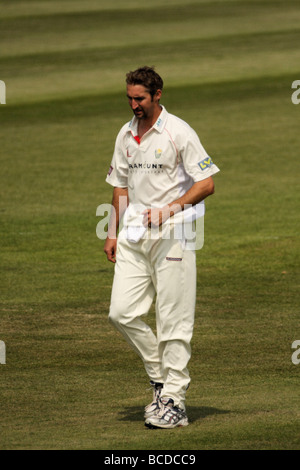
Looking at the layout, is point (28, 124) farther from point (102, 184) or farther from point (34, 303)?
point (34, 303)

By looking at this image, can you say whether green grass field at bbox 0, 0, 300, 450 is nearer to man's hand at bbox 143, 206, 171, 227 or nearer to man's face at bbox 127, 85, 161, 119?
man's hand at bbox 143, 206, 171, 227

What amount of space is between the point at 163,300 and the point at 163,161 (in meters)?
0.90

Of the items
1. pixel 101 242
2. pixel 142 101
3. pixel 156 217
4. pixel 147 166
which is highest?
pixel 142 101

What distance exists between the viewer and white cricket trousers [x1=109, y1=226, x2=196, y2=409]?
7.04 m

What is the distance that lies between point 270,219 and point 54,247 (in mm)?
3303

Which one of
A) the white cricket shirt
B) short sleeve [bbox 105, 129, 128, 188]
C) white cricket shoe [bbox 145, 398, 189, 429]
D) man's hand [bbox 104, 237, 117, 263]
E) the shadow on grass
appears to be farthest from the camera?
man's hand [bbox 104, 237, 117, 263]

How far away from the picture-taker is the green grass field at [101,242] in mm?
7195

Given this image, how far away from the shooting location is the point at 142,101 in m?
7.00

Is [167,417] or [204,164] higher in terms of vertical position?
[204,164]

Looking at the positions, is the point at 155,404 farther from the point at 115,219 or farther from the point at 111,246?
the point at 115,219

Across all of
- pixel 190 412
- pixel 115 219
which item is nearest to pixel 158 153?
pixel 115 219

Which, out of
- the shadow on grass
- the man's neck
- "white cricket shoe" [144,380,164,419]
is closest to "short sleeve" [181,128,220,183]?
the man's neck

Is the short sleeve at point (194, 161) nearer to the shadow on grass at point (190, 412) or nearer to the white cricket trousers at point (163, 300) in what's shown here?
the white cricket trousers at point (163, 300)

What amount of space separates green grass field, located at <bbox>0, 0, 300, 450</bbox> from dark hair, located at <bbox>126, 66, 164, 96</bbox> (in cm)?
216
